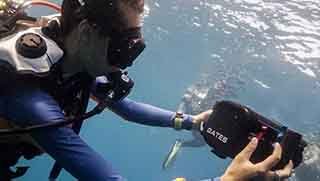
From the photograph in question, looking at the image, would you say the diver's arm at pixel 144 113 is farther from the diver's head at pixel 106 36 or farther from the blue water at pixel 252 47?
the blue water at pixel 252 47

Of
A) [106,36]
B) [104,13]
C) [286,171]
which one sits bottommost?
[286,171]

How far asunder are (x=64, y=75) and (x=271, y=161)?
162 centimetres

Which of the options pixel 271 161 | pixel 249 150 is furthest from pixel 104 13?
pixel 271 161

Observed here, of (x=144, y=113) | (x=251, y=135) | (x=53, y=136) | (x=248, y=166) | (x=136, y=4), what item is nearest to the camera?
(x=53, y=136)

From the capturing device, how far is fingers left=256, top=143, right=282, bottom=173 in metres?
3.01

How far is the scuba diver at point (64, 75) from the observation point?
9.30ft

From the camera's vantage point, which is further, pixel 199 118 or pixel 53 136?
pixel 199 118

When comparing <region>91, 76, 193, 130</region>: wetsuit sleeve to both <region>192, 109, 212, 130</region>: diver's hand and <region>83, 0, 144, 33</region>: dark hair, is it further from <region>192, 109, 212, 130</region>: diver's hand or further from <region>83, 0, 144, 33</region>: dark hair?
<region>83, 0, 144, 33</region>: dark hair

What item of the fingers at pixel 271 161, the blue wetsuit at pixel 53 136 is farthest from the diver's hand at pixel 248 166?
the blue wetsuit at pixel 53 136

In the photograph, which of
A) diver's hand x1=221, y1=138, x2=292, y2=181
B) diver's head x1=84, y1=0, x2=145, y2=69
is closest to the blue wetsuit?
diver's head x1=84, y1=0, x2=145, y2=69

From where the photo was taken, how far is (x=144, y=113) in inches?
188

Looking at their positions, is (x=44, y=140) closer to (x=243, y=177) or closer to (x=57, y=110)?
(x=57, y=110)

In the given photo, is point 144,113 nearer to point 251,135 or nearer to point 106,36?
point 251,135

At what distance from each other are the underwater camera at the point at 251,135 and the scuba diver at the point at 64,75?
0.42 feet
